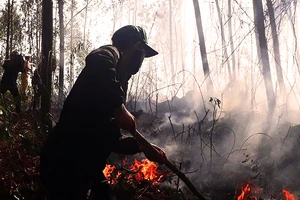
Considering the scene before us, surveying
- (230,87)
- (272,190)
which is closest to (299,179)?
(272,190)

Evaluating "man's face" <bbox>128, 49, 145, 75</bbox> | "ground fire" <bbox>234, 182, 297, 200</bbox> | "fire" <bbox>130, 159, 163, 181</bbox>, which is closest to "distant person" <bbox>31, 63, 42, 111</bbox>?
"fire" <bbox>130, 159, 163, 181</bbox>

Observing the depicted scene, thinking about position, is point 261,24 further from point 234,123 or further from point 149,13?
point 149,13

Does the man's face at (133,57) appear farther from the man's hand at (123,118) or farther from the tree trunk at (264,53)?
the tree trunk at (264,53)

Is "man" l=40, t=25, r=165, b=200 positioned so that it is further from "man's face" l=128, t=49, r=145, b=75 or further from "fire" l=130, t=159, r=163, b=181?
"fire" l=130, t=159, r=163, b=181

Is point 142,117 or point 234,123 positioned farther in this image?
point 142,117

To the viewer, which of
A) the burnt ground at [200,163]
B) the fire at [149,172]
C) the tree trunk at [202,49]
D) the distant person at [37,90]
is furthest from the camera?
the tree trunk at [202,49]

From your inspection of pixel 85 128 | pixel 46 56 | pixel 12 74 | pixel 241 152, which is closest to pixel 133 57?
pixel 85 128

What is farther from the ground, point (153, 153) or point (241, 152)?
point (153, 153)

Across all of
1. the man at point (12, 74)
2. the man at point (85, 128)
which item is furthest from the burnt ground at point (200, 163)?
the man at point (12, 74)

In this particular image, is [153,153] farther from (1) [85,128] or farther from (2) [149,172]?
(2) [149,172]

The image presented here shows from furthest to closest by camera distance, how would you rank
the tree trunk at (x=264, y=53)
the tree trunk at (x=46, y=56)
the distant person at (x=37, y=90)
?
the tree trunk at (x=264, y=53), the distant person at (x=37, y=90), the tree trunk at (x=46, y=56)

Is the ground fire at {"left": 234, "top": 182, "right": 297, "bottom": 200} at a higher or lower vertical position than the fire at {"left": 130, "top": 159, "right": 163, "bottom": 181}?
lower

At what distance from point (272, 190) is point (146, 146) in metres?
3.51

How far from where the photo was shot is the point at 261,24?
7941 mm
